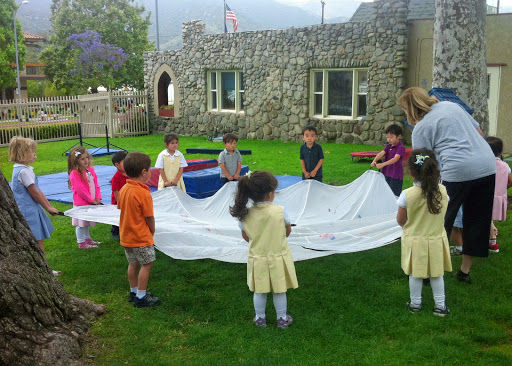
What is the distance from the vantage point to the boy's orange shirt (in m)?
3.95

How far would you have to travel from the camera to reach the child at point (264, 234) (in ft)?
11.6

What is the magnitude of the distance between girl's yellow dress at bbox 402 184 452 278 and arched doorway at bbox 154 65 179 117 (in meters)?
16.4

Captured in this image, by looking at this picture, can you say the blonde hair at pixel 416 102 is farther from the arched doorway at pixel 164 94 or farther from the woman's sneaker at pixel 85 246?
the arched doorway at pixel 164 94

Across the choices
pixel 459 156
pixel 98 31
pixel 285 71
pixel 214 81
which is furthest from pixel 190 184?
pixel 98 31

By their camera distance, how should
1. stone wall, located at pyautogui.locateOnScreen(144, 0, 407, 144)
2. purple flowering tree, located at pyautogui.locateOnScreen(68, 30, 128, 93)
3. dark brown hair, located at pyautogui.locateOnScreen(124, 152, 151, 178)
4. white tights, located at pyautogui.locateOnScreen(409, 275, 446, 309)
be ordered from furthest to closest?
purple flowering tree, located at pyautogui.locateOnScreen(68, 30, 128, 93), stone wall, located at pyautogui.locateOnScreen(144, 0, 407, 144), dark brown hair, located at pyautogui.locateOnScreen(124, 152, 151, 178), white tights, located at pyautogui.locateOnScreen(409, 275, 446, 309)

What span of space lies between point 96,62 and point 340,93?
80.1ft

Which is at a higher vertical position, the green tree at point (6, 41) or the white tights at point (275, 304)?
the green tree at point (6, 41)

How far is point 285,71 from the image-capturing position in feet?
52.1

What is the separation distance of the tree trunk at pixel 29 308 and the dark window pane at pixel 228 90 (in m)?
14.6

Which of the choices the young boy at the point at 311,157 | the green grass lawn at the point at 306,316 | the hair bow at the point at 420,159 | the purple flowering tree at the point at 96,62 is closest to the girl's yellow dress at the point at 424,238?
the hair bow at the point at 420,159

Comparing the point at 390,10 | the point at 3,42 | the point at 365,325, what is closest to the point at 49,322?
the point at 365,325

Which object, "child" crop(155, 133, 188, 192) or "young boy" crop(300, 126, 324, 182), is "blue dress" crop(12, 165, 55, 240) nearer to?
"child" crop(155, 133, 188, 192)

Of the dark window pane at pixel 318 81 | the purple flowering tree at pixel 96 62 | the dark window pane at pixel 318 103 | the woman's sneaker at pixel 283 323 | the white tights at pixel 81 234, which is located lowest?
the woman's sneaker at pixel 283 323

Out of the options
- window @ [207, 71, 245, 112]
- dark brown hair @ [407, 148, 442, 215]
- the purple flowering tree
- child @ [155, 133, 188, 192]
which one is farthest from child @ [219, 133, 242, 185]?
the purple flowering tree
